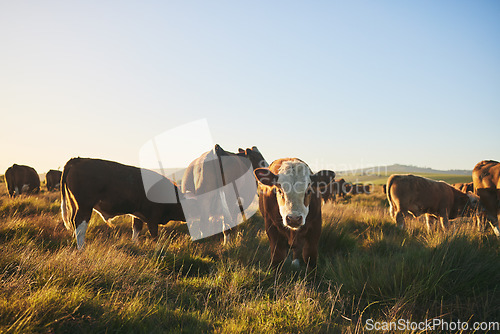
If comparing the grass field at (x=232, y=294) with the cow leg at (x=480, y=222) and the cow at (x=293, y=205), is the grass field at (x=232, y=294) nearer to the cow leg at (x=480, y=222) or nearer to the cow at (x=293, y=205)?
the cow at (x=293, y=205)

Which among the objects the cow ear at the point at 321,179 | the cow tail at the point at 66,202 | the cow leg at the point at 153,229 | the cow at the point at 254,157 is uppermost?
the cow at the point at 254,157

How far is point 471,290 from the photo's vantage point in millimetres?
3584

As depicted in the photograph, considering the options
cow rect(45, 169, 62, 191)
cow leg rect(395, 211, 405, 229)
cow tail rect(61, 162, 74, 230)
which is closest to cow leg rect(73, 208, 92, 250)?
cow tail rect(61, 162, 74, 230)

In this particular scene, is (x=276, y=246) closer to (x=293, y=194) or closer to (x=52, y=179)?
(x=293, y=194)

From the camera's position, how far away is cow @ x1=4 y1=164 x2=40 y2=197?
18312mm

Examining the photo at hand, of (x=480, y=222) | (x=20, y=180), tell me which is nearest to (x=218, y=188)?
(x=480, y=222)

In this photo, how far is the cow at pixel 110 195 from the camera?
20.3ft

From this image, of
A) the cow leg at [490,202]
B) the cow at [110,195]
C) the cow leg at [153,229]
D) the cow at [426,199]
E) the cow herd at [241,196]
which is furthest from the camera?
the cow at [426,199]

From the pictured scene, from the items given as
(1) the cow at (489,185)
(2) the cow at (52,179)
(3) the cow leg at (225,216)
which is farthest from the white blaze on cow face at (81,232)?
(2) the cow at (52,179)

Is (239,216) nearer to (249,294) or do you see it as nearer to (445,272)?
(249,294)

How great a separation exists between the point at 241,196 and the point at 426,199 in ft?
21.1

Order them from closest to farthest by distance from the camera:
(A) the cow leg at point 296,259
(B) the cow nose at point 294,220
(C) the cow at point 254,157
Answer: (B) the cow nose at point 294,220 < (A) the cow leg at point 296,259 < (C) the cow at point 254,157

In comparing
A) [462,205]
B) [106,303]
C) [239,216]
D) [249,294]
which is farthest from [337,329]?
[462,205]

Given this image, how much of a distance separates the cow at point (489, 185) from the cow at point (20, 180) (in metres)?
23.7
